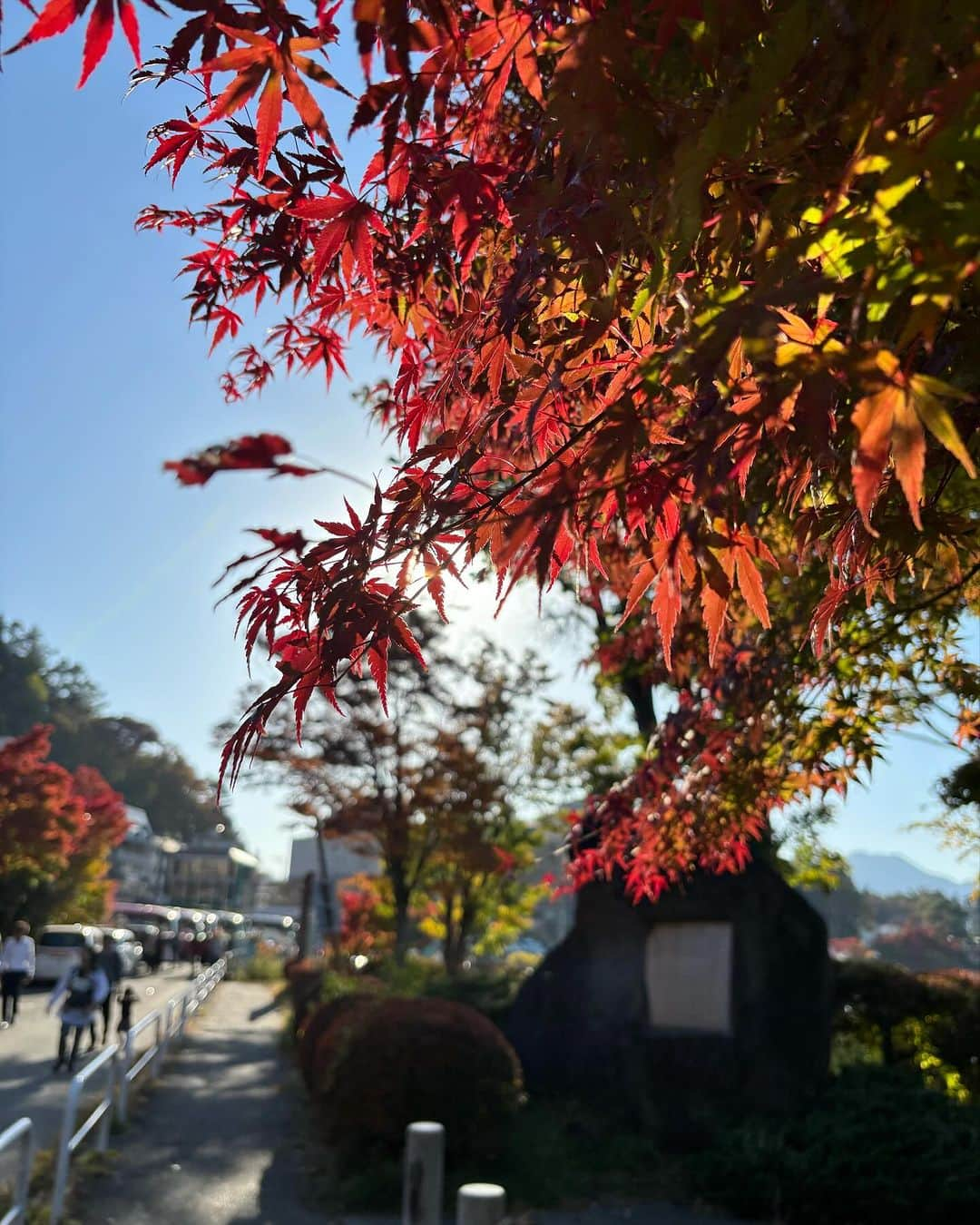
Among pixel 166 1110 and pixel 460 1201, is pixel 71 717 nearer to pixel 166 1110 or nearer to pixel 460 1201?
pixel 166 1110

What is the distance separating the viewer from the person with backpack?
13.4m

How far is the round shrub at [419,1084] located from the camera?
27.8 feet

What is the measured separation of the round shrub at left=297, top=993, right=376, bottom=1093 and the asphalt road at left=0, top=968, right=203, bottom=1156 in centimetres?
245

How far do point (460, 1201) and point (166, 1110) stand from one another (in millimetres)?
7717

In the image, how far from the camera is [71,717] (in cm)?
8412

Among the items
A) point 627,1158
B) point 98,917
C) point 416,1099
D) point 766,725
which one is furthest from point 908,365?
point 98,917

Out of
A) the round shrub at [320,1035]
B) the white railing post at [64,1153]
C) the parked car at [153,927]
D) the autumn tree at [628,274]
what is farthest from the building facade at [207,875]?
the autumn tree at [628,274]

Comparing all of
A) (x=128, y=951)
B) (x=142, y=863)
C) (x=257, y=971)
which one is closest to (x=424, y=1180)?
(x=128, y=951)

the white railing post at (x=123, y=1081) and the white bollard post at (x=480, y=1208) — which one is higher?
the white bollard post at (x=480, y=1208)

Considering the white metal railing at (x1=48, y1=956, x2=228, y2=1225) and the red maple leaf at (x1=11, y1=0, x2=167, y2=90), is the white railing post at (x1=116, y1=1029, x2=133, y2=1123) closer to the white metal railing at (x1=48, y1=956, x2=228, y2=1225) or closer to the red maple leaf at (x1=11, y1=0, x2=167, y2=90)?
the white metal railing at (x1=48, y1=956, x2=228, y2=1225)

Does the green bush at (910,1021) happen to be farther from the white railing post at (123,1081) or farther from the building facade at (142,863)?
the building facade at (142,863)

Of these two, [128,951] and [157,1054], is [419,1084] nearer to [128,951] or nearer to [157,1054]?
[157,1054]

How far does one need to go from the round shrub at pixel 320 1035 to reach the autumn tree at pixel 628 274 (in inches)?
352

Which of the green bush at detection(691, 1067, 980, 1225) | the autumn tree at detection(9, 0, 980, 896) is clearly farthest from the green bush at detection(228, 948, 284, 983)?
the autumn tree at detection(9, 0, 980, 896)
